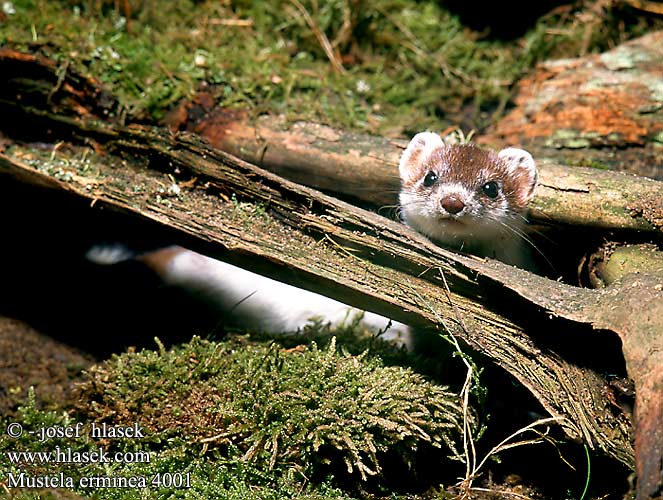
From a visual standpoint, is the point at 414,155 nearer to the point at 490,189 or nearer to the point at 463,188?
the point at 463,188

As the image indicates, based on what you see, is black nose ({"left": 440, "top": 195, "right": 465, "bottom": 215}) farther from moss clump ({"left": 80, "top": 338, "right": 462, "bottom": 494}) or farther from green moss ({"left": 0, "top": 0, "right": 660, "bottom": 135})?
green moss ({"left": 0, "top": 0, "right": 660, "bottom": 135})

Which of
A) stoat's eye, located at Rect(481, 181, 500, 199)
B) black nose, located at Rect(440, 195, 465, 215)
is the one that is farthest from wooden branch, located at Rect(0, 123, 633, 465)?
stoat's eye, located at Rect(481, 181, 500, 199)

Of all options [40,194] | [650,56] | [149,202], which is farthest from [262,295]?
[650,56]

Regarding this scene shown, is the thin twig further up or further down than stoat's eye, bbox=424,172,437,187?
further up

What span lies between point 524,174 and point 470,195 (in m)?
0.34

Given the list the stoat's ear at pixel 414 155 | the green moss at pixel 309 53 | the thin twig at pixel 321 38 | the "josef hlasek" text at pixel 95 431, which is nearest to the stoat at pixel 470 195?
the stoat's ear at pixel 414 155

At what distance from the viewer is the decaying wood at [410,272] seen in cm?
302

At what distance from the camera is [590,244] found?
394 cm

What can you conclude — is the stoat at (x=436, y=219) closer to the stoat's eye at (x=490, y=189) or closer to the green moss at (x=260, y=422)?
the stoat's eye at (x=490, y=189)

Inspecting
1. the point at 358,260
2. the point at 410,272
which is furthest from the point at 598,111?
the point at 358,260

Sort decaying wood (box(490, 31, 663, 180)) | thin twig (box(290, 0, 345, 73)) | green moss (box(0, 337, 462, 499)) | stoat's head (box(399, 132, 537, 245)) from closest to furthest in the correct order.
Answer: green moss (box(0, 337, 462, 499)), stoat's head (box(399, 132, 537, 245)), decaying wood (box(490, 31, 663, 180)), thin twig (box(290, 0, 345, 73))

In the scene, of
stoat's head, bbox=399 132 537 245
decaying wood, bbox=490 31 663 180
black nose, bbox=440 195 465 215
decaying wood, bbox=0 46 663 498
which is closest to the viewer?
decaying wood, bbox=0 46 663 498

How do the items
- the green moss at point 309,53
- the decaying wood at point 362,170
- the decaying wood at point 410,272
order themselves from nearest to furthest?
the decaying wood at point 410,272
the decaying wood at point 362,170
the green moss at point 309,53

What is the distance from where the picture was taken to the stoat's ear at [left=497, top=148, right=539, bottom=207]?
409 centimetres
